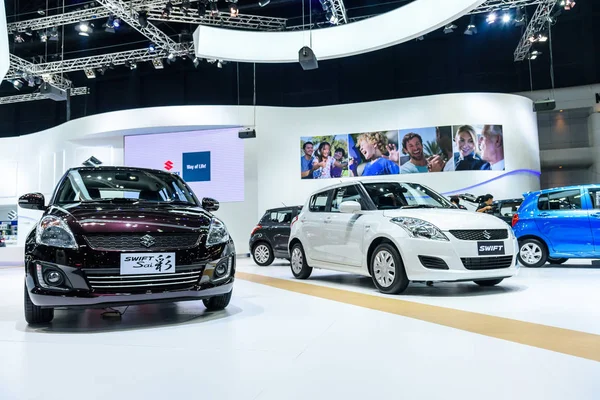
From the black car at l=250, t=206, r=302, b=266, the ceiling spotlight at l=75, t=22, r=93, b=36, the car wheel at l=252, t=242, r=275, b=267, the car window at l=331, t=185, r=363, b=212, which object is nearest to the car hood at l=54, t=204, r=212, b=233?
the car window at l=331, t=185, r=363, b=212

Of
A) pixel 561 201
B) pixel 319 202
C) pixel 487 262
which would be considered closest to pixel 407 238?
pixel 487 262

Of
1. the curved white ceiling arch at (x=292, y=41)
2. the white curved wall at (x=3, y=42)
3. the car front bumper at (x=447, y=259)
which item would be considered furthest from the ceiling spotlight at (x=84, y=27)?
the car front bumper at (x=447, y=259)

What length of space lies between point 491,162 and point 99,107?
1643cm

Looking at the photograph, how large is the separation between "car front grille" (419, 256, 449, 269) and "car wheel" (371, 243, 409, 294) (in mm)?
240

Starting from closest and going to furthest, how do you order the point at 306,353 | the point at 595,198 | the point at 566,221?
the point at 306,353 < the point at 595,198 < the point at 566,221

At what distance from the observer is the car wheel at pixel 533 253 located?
25.8ft

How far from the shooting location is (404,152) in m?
13.4

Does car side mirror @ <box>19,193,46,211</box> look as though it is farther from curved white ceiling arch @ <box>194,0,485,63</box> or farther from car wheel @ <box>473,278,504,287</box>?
curved white ceiling arch @ <box>194,0,485,63</box>

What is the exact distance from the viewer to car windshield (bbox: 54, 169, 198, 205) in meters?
4.12

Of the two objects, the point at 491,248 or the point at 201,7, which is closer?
the point at 491,248

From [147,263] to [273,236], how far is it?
21.8 feet

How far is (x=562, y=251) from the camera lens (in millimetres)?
7512

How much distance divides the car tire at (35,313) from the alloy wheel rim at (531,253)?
7.54 metres

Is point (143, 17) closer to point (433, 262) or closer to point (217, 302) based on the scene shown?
point (217, 302)
